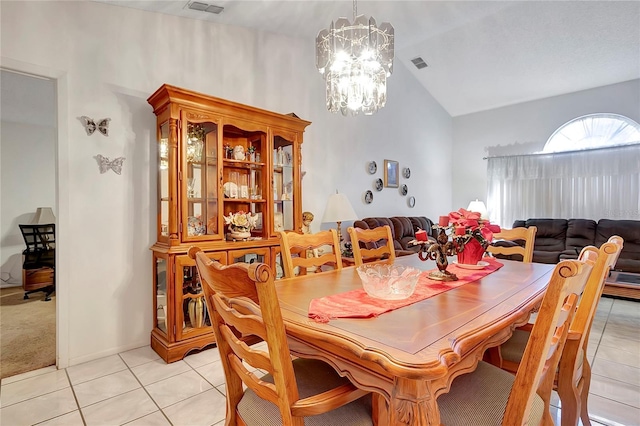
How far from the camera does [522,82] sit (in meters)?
5.11

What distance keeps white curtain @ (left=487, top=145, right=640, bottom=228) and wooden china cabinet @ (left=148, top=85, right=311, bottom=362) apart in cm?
440

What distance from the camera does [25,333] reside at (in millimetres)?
2969

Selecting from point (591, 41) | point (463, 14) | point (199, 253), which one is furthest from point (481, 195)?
point (199, 253)

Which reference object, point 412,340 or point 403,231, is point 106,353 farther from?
point 403,231

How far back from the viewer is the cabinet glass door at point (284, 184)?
321cm

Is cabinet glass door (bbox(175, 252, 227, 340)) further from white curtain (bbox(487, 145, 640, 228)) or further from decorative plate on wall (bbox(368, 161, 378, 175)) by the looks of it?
white curtain (bbox(487, 145, 640, 228))

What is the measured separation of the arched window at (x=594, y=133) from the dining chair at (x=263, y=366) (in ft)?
19.6

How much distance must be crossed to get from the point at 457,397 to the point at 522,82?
18.3ft

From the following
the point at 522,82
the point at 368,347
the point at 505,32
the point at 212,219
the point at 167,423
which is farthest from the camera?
the point at 522,82

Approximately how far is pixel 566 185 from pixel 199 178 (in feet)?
18.6

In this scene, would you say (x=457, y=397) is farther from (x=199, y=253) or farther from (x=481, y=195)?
(x=481, y=195)

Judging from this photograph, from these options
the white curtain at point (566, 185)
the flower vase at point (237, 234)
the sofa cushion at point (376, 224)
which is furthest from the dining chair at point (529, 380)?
the white curtain at point (566, 185)

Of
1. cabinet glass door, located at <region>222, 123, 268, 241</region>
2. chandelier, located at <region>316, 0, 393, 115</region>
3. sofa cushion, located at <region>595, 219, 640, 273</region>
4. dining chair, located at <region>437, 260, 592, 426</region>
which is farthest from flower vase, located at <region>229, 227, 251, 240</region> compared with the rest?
sofa cushion, located at <region>595, 219, 640, 273</region>

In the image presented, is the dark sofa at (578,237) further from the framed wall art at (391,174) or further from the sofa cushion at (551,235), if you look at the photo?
the framed wall art at (391,174)
